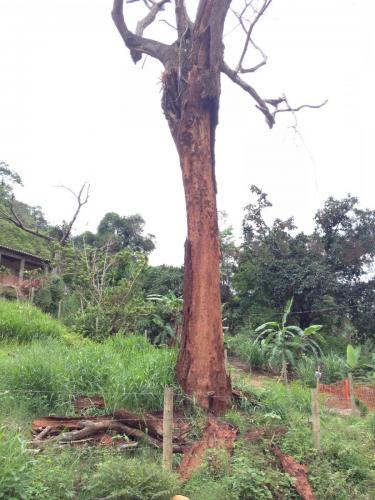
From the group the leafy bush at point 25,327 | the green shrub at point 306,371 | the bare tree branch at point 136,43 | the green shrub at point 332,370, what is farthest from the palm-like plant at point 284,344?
the bare tree branch at point 136,43

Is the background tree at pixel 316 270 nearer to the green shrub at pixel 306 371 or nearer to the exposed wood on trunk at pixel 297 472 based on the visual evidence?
the green shrub at pixel 306 371

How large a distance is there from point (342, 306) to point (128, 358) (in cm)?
1415

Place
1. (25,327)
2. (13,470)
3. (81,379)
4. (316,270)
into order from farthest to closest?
1. (316,270)
2. (25,327)
3. (81,379)
4. (13,470)

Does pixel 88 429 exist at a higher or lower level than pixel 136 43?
lower

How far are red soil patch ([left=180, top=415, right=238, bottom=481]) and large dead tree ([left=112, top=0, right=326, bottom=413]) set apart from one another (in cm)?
73

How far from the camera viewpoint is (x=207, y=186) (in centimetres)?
694

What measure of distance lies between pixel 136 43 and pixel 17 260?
64.5ft

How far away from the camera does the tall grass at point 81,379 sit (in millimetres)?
5777

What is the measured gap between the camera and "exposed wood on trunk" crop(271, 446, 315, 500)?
445cm

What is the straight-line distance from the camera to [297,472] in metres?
4.70

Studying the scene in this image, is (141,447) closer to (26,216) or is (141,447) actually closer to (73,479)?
(73,479)

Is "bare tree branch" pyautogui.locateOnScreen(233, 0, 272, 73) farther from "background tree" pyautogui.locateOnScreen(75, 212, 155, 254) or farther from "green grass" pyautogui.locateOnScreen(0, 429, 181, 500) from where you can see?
"background tree" pyautogui.locateOnScreen(75, 212, 155, 254)

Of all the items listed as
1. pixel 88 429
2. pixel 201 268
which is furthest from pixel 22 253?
pixel 88 429

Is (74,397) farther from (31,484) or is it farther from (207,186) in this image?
(207,186)
